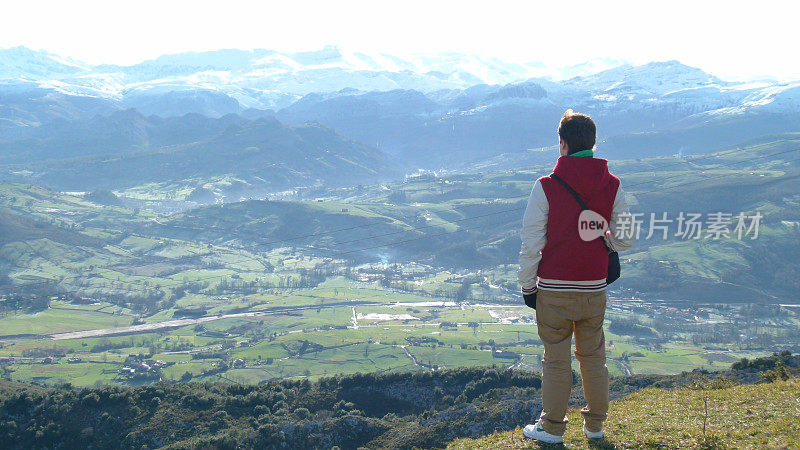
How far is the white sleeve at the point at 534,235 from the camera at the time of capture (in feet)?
29.4

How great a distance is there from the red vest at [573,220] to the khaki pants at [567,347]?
1.12ft

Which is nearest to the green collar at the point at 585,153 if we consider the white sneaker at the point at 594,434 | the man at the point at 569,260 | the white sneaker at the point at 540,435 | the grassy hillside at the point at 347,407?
the man at the point at 569,260

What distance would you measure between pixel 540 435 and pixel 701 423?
3.03 m

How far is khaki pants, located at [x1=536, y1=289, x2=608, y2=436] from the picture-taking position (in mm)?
9031

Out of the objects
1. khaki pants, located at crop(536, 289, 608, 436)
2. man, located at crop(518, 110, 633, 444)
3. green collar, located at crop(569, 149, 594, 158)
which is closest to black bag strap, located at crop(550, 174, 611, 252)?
man, located at crop(518, 110, 633, 444)

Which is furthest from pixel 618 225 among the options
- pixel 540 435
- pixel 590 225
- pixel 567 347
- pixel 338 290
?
pixel 338 290

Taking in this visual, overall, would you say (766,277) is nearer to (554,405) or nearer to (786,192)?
(786,192)

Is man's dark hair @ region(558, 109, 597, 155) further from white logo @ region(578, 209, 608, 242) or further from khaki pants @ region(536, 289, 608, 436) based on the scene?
khaki pants @ region(536, 289, 608, 436)

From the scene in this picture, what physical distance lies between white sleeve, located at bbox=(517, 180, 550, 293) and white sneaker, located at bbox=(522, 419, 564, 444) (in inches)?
96.5

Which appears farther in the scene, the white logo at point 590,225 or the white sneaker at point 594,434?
the white sneaker at point 594,434

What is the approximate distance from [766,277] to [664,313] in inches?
1266

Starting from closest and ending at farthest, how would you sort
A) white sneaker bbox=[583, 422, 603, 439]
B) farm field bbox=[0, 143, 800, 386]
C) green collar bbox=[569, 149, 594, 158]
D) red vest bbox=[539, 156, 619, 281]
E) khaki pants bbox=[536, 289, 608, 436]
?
red vest bbox=[539, 156, 619, 281]
khaki pants bbox=[536, 289, 608, 436]
green collar bbox=[569, 149, 594, 158]
white sneaker bbox=[583, 422, 603, 439]
farm field bbox=[0, 143, 800, 386]

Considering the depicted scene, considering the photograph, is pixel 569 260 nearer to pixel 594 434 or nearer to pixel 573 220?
pixel 573 220

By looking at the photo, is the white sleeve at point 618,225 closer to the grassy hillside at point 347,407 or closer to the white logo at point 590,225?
the white logo at point 590,225
